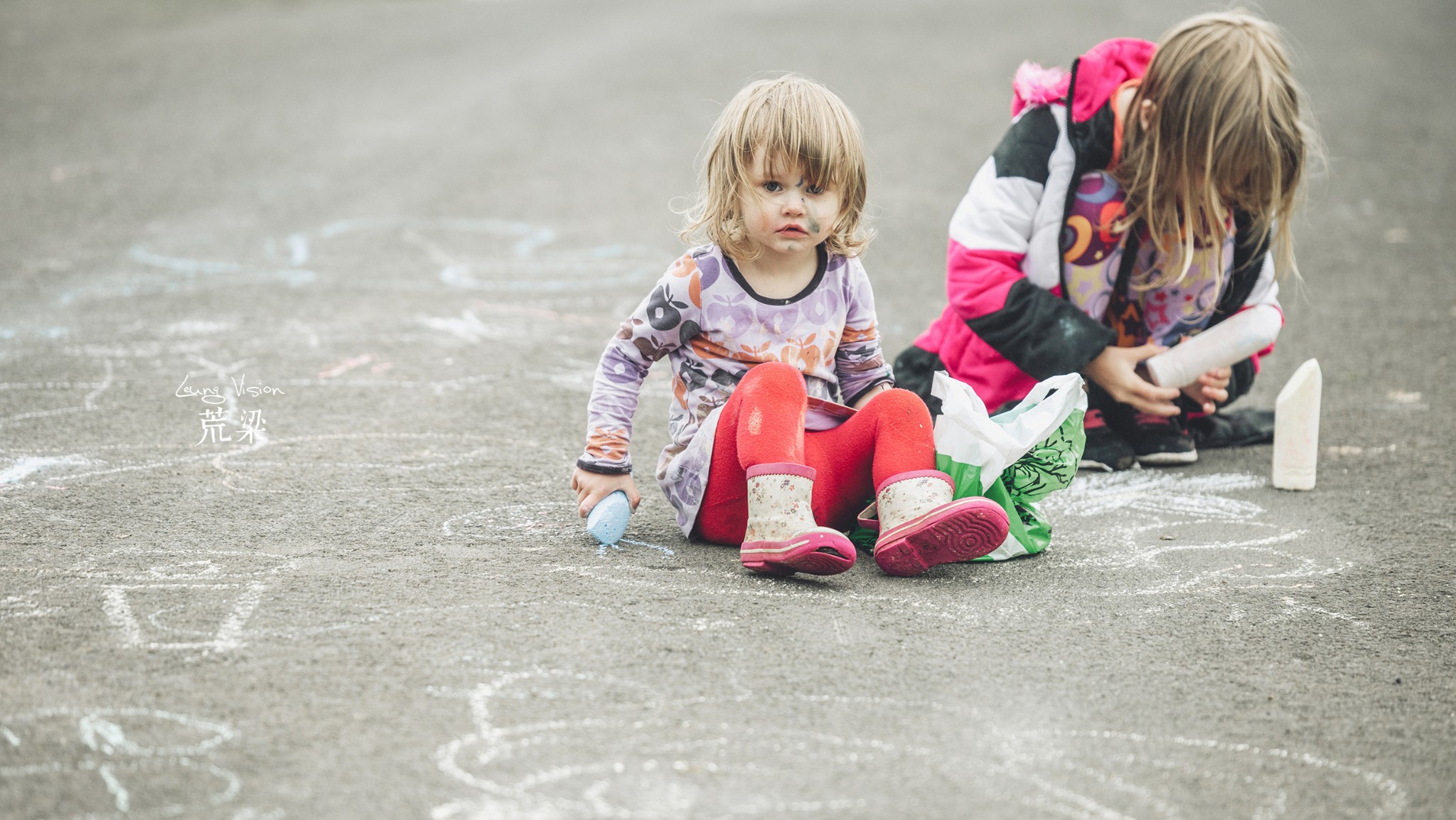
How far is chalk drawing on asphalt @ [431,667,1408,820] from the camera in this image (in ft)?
5.16

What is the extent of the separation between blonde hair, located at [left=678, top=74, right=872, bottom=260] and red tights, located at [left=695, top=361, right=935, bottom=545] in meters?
0.29

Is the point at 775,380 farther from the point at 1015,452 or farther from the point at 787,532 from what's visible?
the point at 1015,452

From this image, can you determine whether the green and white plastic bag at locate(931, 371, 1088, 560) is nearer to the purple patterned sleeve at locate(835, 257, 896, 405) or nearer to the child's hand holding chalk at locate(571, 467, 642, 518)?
the purple patterned sleeve at locate(835, 257, 896, 405)

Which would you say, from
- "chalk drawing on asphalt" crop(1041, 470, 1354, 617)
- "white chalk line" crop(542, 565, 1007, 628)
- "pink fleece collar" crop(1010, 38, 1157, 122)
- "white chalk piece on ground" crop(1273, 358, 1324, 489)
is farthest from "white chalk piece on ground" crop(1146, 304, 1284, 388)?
"white chalk line" crop(542, 565, 1007, 628)

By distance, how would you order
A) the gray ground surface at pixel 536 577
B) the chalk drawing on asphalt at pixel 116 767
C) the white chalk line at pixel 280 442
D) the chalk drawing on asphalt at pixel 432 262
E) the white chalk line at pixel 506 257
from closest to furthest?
the chalk drawing on asphalt at pixel 116 767, the gray ground surface at pixel 536 577, the white chalk line at pixel 280 442, the chalk drawing on asphalt at pixel 432 262, the white chalk line at pixel 506 257

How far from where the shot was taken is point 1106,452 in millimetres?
3033

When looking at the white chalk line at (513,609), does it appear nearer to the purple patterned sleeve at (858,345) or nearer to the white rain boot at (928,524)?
the white rain boot at (928,524)

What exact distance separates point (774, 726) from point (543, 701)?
1.03 feet

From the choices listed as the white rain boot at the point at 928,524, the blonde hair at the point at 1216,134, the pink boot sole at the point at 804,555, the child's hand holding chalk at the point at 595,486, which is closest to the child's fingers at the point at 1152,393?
the blonde hair at the point at 1216,134

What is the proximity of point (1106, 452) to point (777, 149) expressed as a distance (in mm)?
1178

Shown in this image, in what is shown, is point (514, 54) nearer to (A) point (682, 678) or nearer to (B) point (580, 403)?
(B) point (580, 403)

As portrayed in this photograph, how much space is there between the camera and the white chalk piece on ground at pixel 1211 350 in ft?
9.65

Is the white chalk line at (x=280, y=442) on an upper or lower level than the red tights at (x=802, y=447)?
lower

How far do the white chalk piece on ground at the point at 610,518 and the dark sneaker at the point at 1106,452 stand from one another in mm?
1186
